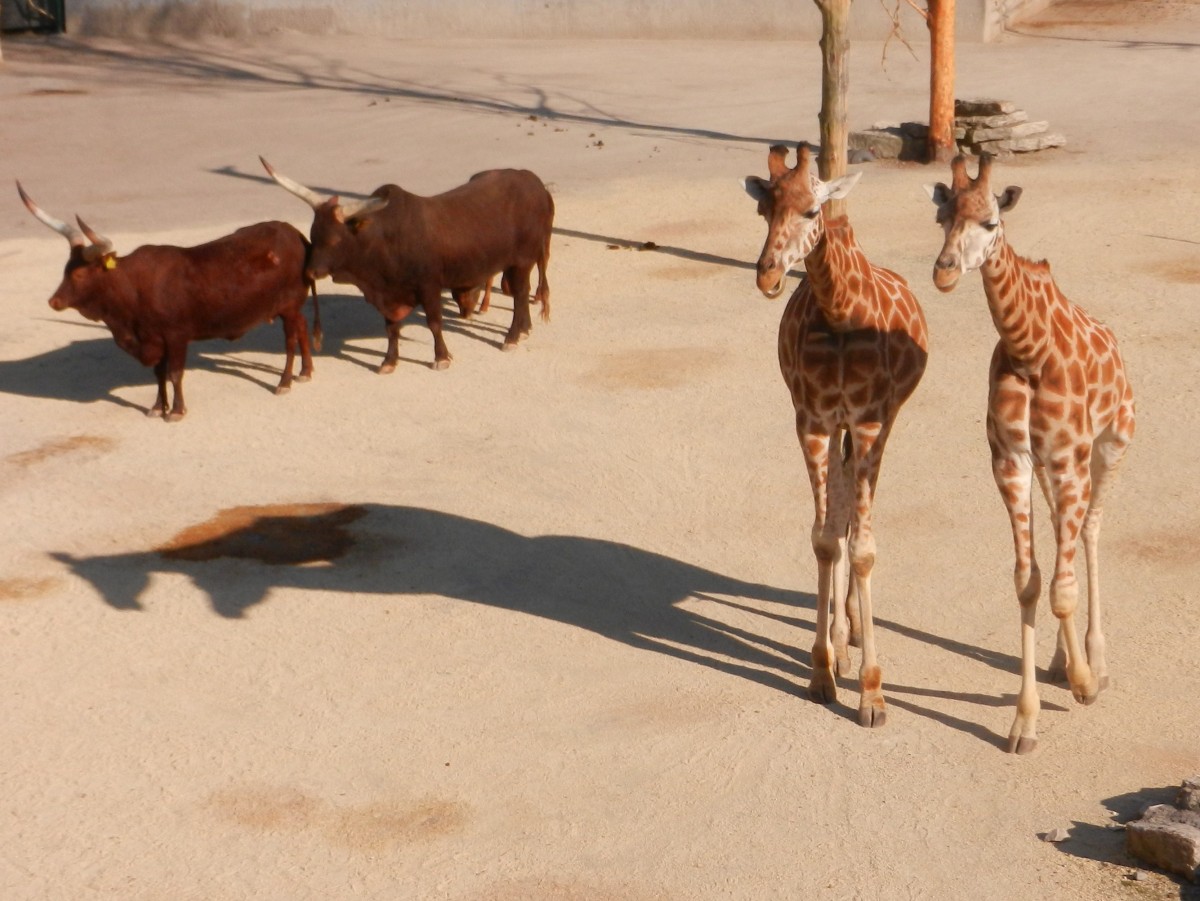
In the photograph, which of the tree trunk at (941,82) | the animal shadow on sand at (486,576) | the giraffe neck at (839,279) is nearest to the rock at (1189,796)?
the animal shadow on sand at (486,576)

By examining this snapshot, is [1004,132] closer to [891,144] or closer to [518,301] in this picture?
[891,144]

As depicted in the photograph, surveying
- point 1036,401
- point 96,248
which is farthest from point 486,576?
point 96,248

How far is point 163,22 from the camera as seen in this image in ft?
95.0

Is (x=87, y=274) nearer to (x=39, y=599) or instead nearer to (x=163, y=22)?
(x=39, y=599)

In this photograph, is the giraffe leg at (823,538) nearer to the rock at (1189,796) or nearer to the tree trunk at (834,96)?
the rock at (1189,796)

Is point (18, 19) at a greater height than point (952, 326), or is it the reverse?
point (18, 19)

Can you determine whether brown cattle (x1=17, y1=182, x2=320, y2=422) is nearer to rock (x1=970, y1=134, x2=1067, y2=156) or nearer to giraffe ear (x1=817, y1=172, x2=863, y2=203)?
giraffe ear (x1=817, y1=172, x2=863, y2=203)

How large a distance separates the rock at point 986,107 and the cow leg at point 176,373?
10657 millimetres

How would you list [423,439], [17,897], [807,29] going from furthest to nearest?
[807,29], [423,439], [17,897]

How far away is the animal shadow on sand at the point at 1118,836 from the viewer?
22.3 feet

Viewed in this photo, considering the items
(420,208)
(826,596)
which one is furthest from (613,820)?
(420,208)

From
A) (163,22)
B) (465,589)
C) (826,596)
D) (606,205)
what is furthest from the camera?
(163,22)

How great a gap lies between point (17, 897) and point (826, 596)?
4198 millimetres

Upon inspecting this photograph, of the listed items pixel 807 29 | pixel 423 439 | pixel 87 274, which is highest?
pixel 807 29
